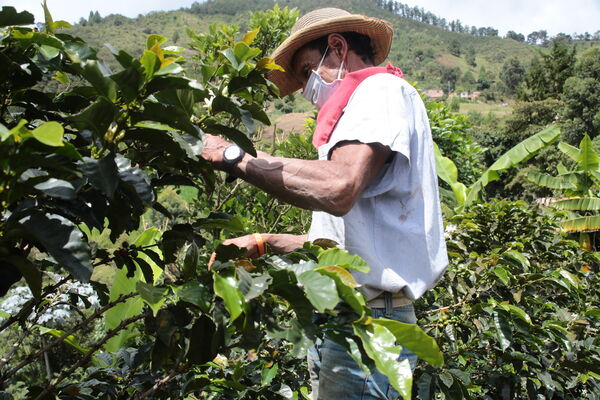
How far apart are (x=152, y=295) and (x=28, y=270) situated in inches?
8.5

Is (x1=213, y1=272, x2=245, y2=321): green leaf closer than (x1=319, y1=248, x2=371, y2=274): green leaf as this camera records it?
Yes

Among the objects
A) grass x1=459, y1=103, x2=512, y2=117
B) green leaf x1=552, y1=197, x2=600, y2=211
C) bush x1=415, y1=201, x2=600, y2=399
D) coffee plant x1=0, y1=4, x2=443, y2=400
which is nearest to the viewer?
coffee plant x1=0, y1=4, x2=443, y2=400

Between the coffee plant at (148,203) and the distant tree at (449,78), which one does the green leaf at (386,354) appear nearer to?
the coffee plant at (148,203)

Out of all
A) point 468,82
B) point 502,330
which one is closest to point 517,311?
point 502,330

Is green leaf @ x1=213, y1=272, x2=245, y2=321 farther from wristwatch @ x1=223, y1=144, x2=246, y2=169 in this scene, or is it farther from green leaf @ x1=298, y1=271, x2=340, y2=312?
wristwatch @ x1=223, y1=144, x2=246, y2=169

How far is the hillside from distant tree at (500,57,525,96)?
397 inches

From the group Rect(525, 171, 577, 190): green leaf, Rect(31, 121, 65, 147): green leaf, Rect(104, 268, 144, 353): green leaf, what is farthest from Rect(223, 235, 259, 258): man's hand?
Rect(525, 171, 577, 190): green leaf

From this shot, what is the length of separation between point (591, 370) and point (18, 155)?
2.46 m

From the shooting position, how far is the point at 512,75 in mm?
79062

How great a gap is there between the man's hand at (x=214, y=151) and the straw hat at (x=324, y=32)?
27.8 inches

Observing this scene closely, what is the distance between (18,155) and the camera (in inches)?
28.5

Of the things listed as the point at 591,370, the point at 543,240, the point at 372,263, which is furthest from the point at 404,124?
the point at 543,240

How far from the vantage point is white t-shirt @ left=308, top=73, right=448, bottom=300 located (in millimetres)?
1520

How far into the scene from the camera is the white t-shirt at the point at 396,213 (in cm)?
152
